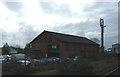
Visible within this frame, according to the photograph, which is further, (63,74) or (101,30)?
(101,30)

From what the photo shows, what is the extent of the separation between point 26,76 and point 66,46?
30.9 metres

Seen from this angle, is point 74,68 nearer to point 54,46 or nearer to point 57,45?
point 57,45

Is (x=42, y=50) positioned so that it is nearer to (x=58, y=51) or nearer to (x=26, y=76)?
(x=58, y=51)

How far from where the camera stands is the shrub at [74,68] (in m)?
13.2

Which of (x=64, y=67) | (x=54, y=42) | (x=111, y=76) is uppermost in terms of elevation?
(x=54, y=42)

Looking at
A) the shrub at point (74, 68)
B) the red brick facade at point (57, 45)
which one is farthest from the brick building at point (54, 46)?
the shrub at point (74, 68)

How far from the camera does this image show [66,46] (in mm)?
44531

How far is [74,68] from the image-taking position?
13.5 metres

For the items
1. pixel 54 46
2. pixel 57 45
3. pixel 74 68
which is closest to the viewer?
pixel 74 68

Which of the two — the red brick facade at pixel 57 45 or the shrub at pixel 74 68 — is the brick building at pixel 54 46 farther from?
the shrub at pixel 74 68

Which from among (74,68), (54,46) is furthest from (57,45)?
(74,68)

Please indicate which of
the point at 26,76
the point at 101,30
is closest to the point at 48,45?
the point at 101,30

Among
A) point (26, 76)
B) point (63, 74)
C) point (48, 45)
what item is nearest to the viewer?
point (63, 74)

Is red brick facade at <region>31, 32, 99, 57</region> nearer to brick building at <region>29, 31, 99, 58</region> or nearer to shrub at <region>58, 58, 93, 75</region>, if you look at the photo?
brick building at <region>29, 31, 99, 58</region>
